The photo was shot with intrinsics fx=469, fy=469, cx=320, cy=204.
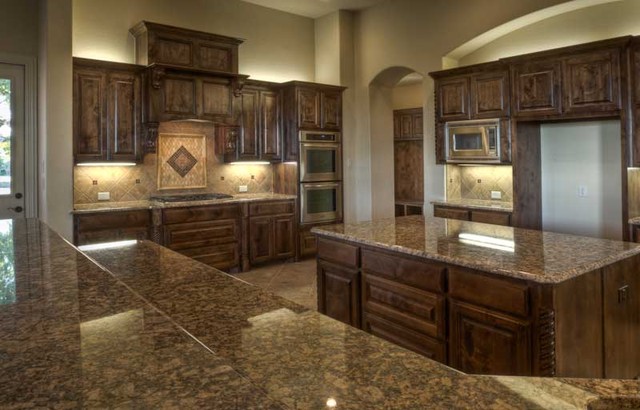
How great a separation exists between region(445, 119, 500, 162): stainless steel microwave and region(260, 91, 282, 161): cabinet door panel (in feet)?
7.87

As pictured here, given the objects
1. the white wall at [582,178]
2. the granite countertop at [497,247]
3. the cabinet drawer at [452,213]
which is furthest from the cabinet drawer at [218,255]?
the white wall at [582,178]

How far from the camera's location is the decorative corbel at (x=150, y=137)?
5551mm

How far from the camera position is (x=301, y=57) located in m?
7.42

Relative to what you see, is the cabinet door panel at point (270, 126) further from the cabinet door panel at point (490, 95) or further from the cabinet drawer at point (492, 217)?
the cabinet drawer at point (492, 217)

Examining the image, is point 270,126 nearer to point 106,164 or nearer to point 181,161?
point 181,161

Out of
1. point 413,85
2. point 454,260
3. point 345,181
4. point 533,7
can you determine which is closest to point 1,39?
point 345,181

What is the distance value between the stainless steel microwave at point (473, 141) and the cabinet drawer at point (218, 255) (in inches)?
116

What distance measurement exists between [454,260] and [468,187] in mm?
4107

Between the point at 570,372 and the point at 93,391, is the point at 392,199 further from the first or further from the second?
the point at 93,391

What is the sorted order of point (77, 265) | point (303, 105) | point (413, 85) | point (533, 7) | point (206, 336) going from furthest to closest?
point (413, 85)
point (303, 105)
point (533, 7)
point (77, 265)
point (206, 336)

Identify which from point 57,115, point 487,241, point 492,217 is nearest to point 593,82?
point 492,217

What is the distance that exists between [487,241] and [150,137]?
4.21 metres

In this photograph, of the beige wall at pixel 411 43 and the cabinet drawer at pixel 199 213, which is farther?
the beige wall at pixel 411 43

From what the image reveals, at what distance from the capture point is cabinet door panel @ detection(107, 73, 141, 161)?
211 inches
